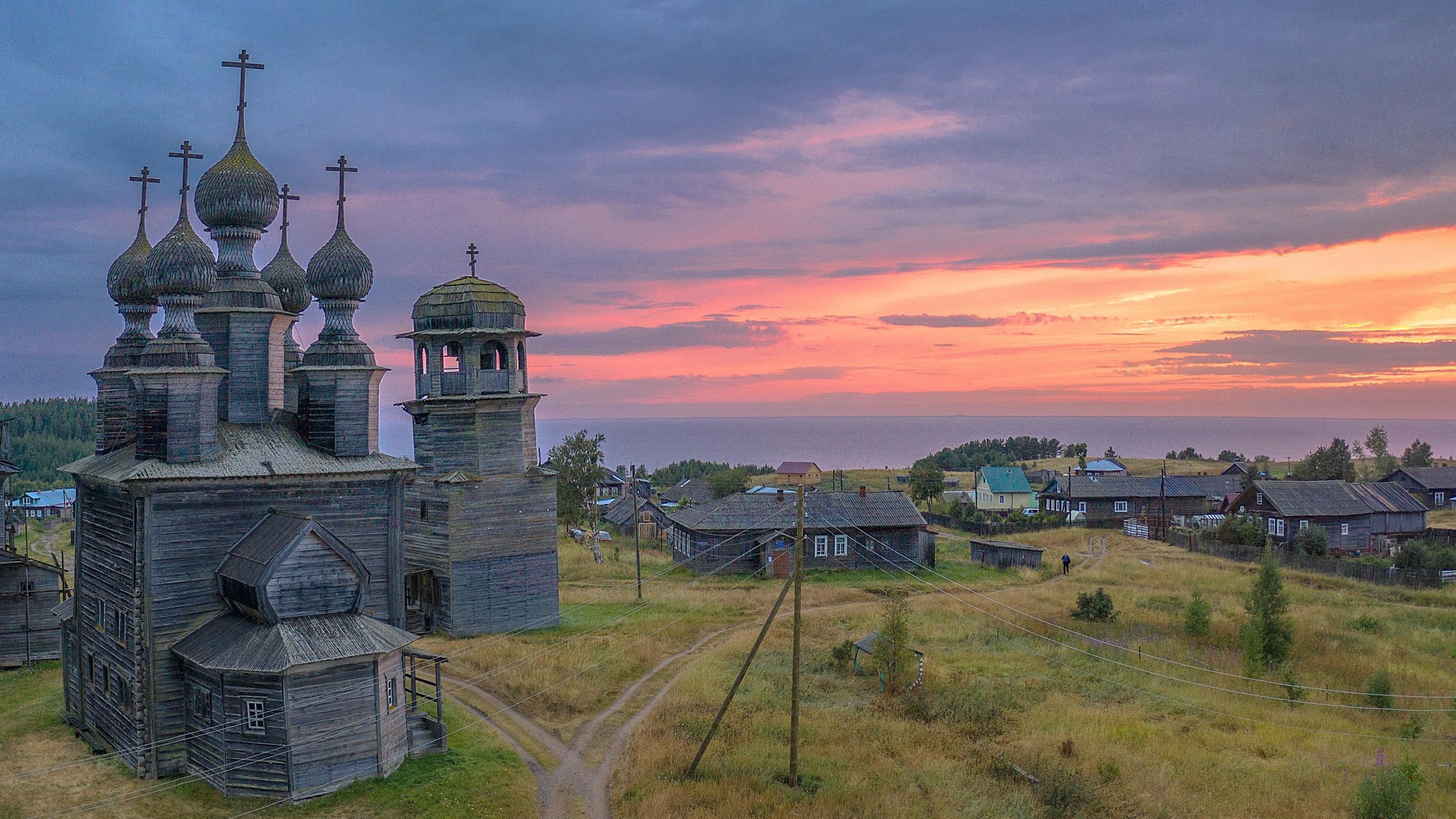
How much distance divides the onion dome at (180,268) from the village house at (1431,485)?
3008 inches

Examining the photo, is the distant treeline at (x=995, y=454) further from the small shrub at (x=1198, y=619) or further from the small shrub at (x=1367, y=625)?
the small shrub at (x=1198, y=619)

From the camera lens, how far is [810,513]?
1943 inches

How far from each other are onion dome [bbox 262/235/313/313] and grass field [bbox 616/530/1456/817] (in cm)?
1644

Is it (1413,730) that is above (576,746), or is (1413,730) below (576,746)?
below

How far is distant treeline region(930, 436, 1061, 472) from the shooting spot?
435ft

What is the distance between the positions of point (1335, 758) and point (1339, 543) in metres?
39.3

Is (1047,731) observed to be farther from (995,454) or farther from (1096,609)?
(995,454)

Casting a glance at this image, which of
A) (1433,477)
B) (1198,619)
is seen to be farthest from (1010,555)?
(1433,477)

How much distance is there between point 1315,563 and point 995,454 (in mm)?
92008

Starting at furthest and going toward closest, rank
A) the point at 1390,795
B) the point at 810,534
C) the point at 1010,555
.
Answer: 1. the point at 1010,555
2. the point at 810,534
3. the point at 1390,795

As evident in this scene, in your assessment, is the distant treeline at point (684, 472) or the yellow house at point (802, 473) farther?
the distant treeline at point (684, 472)

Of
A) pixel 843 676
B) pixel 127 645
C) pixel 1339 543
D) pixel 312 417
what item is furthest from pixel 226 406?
pixel 1339 543

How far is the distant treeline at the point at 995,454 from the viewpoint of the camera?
132500mm

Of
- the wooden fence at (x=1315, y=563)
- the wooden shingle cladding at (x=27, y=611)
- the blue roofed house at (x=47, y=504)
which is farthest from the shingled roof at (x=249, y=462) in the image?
the blue roofed house at (x=47, y=504)
